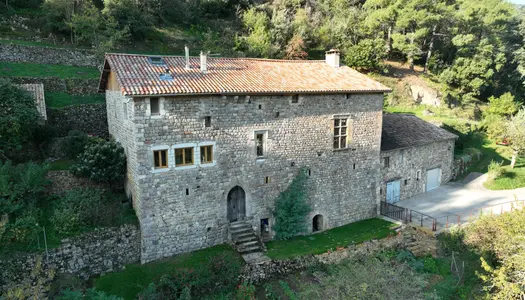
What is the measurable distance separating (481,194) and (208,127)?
20844 millimetres

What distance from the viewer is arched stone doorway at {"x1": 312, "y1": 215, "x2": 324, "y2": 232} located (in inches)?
725

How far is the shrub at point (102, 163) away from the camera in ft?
49.8

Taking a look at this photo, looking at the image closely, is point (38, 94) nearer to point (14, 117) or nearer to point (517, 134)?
point (14, 117)

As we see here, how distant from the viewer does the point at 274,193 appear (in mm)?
16734

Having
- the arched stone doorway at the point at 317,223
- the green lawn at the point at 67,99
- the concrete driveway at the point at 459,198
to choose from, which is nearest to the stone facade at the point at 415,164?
the concrete driveway at the point at 459,198

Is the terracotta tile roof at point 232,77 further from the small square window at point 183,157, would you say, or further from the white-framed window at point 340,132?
the small square window at point 183,157

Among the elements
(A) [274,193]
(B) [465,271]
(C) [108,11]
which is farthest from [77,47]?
(B) [465,271]

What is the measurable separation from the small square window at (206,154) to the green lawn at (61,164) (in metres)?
7.04

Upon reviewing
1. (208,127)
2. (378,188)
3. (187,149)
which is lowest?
(378,188)

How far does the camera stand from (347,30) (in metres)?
42.2

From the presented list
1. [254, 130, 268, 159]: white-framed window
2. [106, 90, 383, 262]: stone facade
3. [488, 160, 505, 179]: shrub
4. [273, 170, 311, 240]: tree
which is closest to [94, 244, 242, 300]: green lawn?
[106, 90, 383, 262]: stone facade

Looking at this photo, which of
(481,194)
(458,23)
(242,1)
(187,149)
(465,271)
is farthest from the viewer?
(242,1)

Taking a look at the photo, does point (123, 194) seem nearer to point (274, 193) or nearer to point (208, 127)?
point (208, 127)

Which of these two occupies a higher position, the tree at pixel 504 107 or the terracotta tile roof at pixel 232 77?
the terracotta tile roof at pixel 232 77
